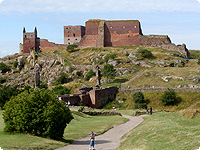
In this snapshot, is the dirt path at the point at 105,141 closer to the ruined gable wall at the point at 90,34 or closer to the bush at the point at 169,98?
the bush at the point at 169,98

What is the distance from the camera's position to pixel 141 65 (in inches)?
2483

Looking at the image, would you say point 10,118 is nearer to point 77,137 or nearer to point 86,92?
point 77,137

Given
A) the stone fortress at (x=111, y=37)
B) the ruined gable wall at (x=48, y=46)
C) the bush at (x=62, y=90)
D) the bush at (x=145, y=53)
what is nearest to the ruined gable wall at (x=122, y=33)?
the stone fortress at (x=111, y=37)

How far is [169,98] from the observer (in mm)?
40844

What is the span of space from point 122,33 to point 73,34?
46.2 feet

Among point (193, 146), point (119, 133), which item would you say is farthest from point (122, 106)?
point (193, 146)

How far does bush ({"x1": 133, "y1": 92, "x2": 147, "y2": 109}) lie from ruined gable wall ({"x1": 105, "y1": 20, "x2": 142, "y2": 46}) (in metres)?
35.2

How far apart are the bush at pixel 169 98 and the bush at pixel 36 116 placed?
2384 centimetres

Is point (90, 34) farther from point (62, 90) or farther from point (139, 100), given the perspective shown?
point (139, 100)

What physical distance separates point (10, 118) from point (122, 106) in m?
26.1

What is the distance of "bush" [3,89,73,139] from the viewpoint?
18359 millimetres

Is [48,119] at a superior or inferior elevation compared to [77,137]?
superior

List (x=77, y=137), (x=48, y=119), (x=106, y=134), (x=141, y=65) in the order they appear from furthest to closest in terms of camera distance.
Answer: (x=141, y=65) < (x=106, y=134) < (x=77, y=137) < (x=48, y=119)

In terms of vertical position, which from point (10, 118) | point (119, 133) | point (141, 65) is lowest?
point (119, 133)
